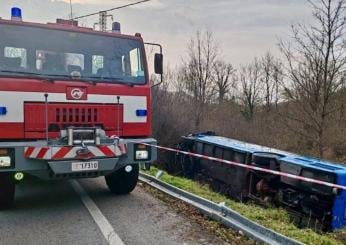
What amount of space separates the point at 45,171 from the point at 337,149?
630 inches

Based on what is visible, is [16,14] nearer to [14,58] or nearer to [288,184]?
[14,58]

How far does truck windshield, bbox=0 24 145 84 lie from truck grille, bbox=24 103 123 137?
1.60 ft

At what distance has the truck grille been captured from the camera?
623cm

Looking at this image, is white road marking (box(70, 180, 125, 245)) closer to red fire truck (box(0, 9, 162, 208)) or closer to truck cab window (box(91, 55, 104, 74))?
red fire truck (box(0, 9, 162, 208))

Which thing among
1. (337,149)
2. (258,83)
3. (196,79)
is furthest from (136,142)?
(258,83)

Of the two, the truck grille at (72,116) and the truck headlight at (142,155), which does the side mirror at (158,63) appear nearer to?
the truck grille at (72,116)

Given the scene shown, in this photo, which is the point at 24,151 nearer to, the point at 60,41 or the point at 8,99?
the point at 8,99

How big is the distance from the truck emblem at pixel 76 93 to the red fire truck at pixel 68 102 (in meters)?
0.02

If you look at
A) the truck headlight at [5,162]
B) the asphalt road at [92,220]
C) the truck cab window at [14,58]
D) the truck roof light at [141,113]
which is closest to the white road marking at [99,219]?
the asphalt road at [92,220]

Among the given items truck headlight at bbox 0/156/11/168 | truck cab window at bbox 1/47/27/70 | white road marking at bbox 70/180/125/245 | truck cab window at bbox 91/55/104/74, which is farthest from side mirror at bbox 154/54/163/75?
truck headlight at bbox 0/156/11/168

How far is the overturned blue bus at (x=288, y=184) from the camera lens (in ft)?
22.9

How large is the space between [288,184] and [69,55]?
4.78 m

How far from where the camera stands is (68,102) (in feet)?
21.1

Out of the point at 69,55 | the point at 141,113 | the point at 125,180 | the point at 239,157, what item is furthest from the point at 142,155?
the point at 239,157
